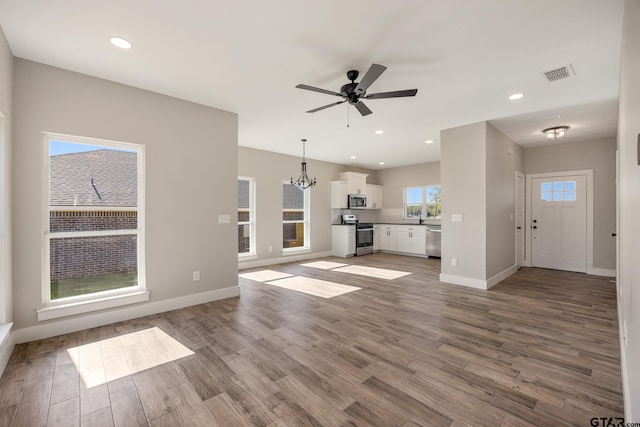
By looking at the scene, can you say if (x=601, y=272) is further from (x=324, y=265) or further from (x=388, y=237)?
(x=324, y=265)

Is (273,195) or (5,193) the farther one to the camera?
(273,195)

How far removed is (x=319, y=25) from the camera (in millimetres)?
2219

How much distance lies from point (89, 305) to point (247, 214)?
12.2ft

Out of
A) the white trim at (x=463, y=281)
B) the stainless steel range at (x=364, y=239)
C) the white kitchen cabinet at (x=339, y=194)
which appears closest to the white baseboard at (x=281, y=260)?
the stainless steel range at (x=364, y=239)

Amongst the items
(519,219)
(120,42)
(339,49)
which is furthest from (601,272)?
(120,42)

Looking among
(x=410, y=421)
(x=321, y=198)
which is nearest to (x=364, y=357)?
A: (x=410, y=421)

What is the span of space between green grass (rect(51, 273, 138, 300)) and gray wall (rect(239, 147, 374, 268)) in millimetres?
2859

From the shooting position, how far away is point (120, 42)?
8.08ft

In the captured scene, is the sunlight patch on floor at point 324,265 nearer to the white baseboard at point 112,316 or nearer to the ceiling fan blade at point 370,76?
the white baseboard at point 112,316

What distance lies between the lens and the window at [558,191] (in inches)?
230

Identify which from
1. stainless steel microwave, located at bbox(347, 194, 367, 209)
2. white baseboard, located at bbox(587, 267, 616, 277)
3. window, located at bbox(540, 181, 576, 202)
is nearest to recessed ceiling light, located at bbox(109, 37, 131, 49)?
stainless steel microwave, located at bbox(347, 194, 367, 209)

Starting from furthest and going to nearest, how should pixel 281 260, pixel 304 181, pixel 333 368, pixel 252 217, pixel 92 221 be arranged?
pixel 304 181, pixel 281 260, pixel 252 217, pixel 92 221, pixel 333 368

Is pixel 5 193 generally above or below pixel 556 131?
below

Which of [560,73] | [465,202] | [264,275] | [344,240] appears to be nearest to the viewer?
[560,73]
